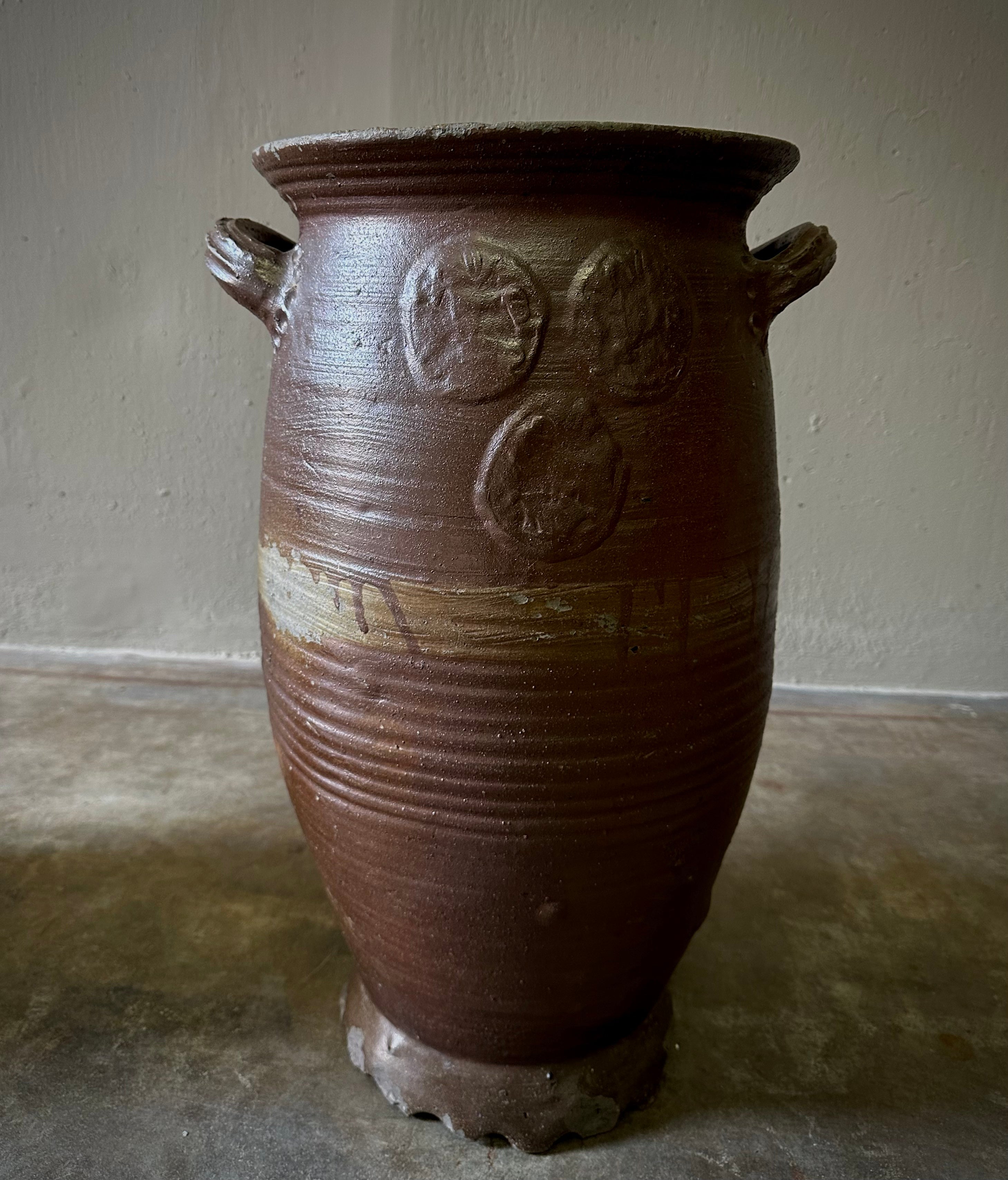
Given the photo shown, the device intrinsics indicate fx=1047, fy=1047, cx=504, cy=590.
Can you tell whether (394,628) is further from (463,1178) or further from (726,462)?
(463,1178)

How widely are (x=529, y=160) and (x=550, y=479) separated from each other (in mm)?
362

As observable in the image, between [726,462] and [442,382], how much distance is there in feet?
1.25

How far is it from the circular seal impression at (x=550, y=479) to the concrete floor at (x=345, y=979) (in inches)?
38.4

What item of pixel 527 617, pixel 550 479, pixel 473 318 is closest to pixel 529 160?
pixel 473 318

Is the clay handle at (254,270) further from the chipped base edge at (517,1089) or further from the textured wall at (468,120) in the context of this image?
the textured wall at (468,120)

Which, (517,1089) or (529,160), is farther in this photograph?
(517,1089)

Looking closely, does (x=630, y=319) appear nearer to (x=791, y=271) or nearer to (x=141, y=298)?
(x=791, y=271)

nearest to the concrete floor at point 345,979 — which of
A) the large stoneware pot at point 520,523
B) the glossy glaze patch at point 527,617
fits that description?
the large stoneware pot at point 520,523

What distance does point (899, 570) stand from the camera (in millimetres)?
3059

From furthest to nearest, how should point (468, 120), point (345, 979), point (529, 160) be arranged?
point (468, 120) → point (345, 979) → point (529, 160)

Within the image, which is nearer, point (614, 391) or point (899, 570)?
point (614, 391)

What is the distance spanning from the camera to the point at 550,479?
4.09ft

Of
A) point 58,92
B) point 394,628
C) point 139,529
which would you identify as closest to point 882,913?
point 394,628

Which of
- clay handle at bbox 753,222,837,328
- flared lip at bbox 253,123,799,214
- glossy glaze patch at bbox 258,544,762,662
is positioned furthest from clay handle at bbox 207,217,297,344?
clay handle at bbox 753,222,837,328
